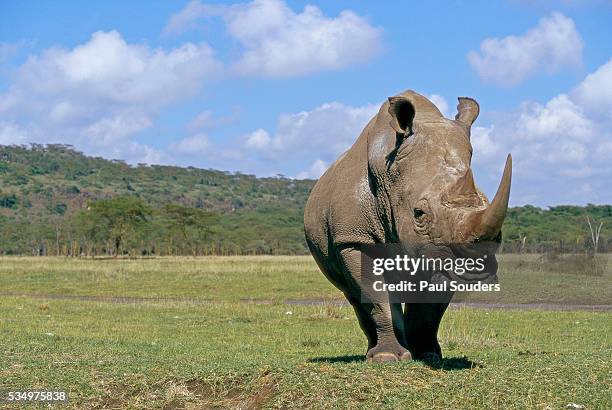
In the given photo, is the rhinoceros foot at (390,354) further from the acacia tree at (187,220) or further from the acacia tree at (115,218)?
the acacia tree at (187,220)

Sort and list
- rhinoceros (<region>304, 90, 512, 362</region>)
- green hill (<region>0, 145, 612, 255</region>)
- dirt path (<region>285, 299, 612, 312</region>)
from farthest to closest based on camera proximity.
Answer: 1. green hill (<region>0, 145, 612, 255</region>)
2. dirt path (<region>285, 299, 612, 312</region>)
3. rhinoceros (<region>304, 90, 512, 362</region>)

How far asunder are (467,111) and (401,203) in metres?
1.39

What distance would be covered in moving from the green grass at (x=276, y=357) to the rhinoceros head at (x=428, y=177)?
4.34 ft

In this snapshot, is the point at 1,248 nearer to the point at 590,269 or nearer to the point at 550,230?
the point at 550,230

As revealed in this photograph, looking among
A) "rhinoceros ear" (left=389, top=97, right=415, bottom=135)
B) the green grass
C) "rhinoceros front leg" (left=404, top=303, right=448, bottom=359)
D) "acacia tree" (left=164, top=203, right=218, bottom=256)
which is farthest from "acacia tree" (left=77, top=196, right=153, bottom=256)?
"rhinoceros ear" (left=389, top=97, right=415, bottom=135)

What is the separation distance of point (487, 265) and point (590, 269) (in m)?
28.7

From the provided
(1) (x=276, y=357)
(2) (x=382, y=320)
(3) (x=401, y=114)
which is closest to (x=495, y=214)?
(3) (x=401, y=114)

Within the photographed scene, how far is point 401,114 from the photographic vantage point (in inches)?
316

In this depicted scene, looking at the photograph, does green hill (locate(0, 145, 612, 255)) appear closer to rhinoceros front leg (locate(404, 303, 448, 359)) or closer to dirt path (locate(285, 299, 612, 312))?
dirt path (locate(285, 299, 612, 312))

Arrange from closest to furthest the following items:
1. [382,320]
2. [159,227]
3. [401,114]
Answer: [401,114], [382,320], [159,227]

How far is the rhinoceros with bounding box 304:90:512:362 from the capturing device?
688cm

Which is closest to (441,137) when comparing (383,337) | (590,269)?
(383,337)

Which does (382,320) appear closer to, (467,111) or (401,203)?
(401,203)

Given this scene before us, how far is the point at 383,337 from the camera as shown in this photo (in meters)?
8.73
